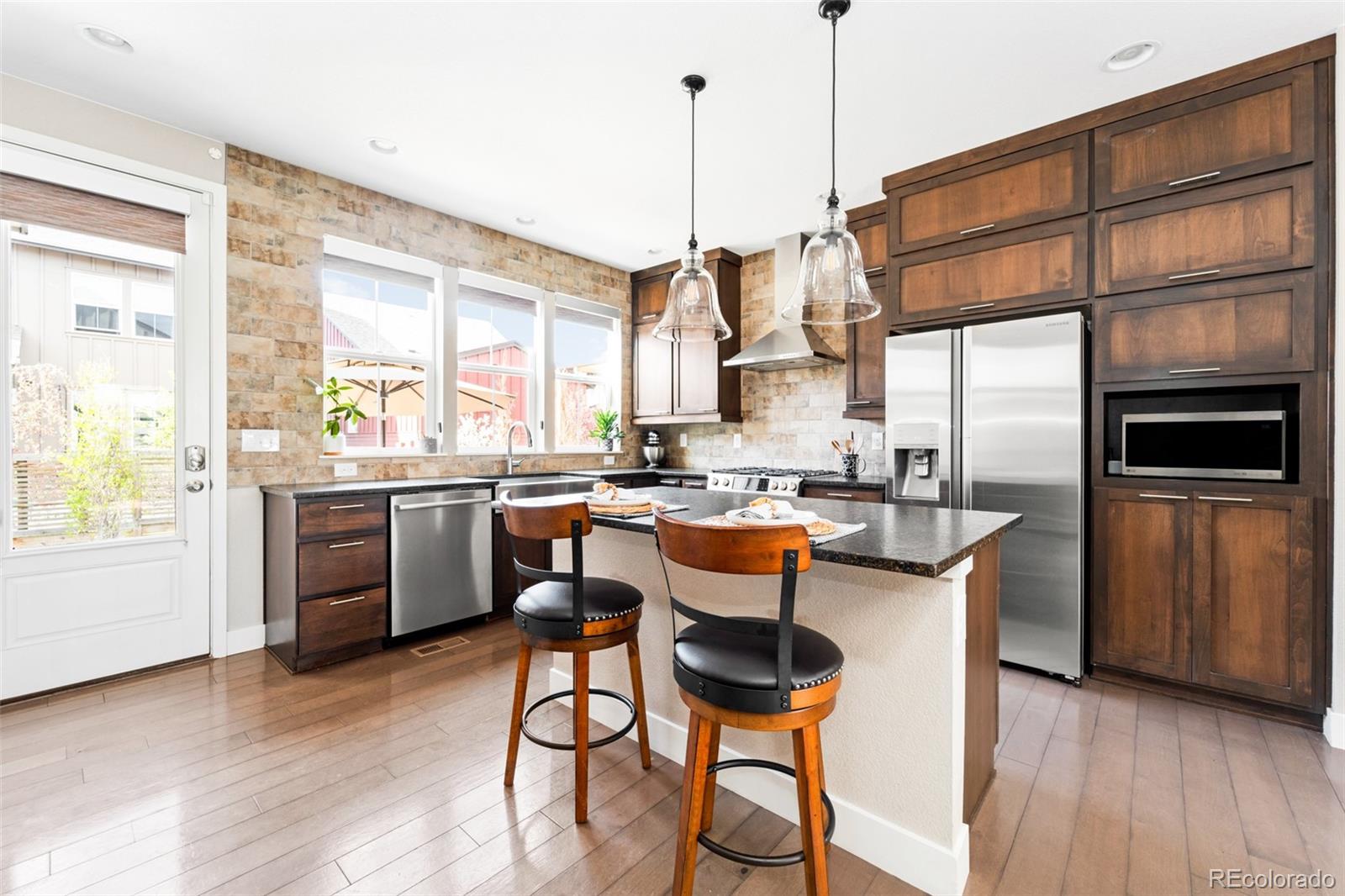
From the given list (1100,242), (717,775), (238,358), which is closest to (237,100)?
(238,358)

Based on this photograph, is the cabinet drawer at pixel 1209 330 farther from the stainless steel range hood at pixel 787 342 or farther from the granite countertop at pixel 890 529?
the stainless steel range hood at pixel 787 342

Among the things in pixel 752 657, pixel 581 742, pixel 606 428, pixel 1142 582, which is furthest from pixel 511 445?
pixel 1142 582

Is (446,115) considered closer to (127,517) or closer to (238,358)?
(238,358)

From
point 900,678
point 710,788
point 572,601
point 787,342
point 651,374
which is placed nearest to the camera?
point 900,678

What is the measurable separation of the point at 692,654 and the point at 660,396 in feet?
13.2

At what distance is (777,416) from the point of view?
4.98 metres

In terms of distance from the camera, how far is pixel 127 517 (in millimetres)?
2873

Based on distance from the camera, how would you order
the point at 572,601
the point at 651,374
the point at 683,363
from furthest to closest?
1. the point at 651,374
2. the point at 683,363
3. the point at 572,601

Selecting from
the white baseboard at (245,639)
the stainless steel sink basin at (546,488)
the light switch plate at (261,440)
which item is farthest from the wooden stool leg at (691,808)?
the light switch plate at (261,440)

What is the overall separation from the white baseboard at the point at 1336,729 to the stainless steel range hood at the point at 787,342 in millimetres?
3045

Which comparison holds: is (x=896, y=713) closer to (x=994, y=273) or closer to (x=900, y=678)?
(x=900, y=678)

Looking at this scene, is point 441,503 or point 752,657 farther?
point 441,503

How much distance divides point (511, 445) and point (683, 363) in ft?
5.54

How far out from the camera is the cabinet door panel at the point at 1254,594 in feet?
7.60
